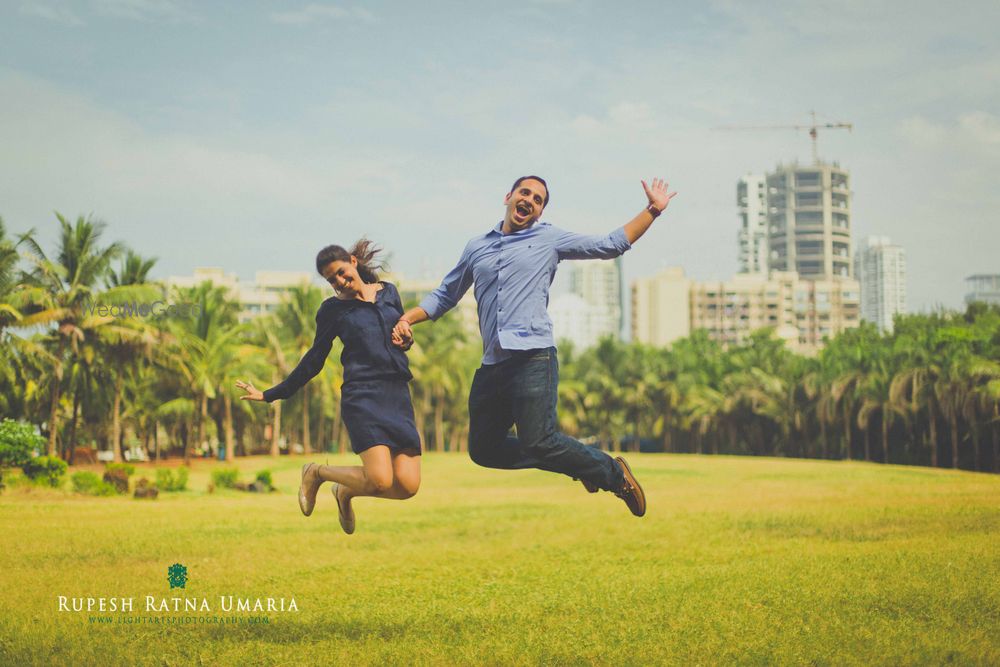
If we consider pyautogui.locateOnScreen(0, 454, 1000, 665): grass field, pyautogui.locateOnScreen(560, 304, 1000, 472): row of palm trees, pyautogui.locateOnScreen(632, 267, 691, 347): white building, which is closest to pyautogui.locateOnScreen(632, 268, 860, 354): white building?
pyautogui.locateOnScreen(632, 267, 691, 347): white building

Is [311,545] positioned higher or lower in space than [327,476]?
lower

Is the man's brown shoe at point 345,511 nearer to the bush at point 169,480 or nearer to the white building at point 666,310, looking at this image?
the bush at point 169,480

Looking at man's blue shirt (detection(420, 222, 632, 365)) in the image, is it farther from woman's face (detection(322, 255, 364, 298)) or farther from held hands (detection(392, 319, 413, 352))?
woman's face (detection(322, 255, 364, 298))

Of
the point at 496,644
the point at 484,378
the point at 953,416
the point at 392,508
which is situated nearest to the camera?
the point at 484,378

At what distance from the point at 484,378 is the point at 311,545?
9.76 meters

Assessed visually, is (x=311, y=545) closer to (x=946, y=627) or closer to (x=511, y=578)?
(x=511, y=578)

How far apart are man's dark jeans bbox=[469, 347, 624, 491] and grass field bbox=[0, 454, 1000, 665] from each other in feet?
6.44

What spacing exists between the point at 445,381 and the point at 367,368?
1992 inches

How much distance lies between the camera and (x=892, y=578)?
34.6ft

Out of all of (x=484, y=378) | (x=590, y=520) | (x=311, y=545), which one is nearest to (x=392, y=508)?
(x=590, y=520)

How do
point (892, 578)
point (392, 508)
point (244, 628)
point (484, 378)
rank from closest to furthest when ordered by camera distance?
point (484, 378), point (244, 628), point (892, 578), point (392, 508)

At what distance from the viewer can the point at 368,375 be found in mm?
6930

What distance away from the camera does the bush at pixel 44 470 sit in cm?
1977

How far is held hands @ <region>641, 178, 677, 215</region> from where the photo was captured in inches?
253
